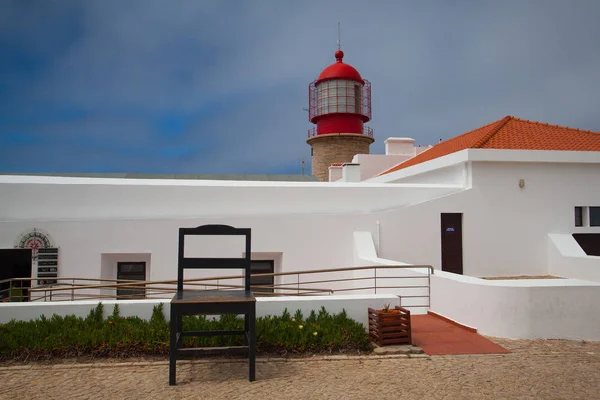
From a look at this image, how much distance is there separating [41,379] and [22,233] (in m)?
7.49

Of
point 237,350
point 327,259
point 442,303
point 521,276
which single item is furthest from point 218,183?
point 521,276

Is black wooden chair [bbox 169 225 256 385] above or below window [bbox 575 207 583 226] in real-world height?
below

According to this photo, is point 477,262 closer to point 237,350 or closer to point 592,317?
point 592,317

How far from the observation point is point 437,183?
1645cm

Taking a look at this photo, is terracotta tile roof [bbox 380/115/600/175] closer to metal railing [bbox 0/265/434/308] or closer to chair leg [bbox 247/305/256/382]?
metal railing [bbox 0/265/434/308]

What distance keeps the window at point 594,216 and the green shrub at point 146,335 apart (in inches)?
425

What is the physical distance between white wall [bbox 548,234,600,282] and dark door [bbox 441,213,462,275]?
2653 millimetres

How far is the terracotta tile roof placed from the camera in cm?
1549

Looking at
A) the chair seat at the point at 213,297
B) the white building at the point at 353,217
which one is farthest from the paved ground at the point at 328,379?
the white building at the point at 353,217

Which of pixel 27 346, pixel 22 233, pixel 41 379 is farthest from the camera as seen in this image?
pixel 22 233

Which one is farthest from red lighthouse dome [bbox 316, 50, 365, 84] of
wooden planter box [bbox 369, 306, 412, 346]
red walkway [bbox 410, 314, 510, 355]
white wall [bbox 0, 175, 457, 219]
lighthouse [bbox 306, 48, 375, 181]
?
wooden planter box [bbox 369, 306, 412, 346]

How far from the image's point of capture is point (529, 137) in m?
16.6

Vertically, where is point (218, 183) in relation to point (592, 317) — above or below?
above

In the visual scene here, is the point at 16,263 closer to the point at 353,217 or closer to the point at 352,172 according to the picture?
the point at 353,217
